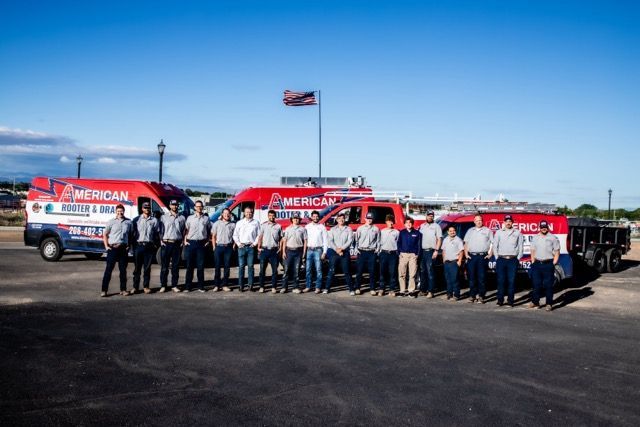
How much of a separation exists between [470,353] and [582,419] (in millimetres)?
2251

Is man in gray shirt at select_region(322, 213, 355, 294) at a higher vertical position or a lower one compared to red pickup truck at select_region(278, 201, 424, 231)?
lower

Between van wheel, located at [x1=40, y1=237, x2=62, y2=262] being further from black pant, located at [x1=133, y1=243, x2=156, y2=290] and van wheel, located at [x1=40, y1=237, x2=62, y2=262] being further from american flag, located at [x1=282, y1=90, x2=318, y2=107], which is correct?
american flag, located at [x1=282, y1=90, x2=318, y2=107]

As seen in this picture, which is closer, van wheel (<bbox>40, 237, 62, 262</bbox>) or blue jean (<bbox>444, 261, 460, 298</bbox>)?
blue jean (<bbox>444, 261, 460, 298</bbox>)

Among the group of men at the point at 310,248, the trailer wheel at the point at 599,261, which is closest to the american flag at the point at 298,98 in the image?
the trailer wheel at the point at 599,261

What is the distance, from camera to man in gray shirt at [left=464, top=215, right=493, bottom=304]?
1114cm

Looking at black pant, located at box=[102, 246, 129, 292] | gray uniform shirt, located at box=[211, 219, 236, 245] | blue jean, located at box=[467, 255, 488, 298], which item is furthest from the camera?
gray uniform shirt, located at box=[211, 219, 236, 245]

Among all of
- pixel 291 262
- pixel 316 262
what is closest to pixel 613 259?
pixel 316 262

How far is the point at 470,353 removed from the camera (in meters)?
7.18

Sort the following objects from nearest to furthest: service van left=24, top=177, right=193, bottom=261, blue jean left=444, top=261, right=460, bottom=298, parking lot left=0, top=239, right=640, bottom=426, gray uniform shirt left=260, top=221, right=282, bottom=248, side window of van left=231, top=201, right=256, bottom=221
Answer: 1. parking lot left=0, top=239, right=640, bottom=426
2. blue jean left=444, top=261, right=460, bottom=298
3. gray uniform shirt left=260, top=221, right=282, bottom=248
4. service van left=24, top=177, right=193, bottom=261
5. side window of van left=231, top=201, right=256, bottom=221

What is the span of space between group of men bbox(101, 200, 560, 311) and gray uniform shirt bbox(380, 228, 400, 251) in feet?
0.07

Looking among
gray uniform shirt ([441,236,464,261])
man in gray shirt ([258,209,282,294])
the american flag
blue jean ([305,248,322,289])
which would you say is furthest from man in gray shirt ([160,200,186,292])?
the american flag

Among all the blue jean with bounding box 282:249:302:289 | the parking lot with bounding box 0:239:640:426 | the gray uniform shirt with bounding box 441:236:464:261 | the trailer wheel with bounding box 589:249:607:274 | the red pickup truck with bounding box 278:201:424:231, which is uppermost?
the red pickup truck with bounding box 278:201:424:231

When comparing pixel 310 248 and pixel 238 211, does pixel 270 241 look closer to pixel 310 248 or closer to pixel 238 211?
pixel 310 248

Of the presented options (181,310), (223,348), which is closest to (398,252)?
(181,310)
